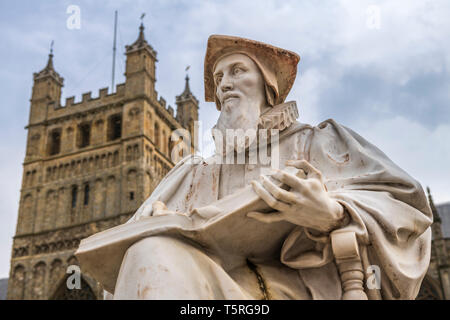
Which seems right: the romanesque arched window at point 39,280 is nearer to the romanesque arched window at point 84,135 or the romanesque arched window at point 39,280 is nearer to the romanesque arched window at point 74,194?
the romanesque arched window at point 74,194

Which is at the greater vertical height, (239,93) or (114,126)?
(114,126)

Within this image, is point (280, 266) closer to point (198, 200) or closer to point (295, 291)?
point (295, 291)

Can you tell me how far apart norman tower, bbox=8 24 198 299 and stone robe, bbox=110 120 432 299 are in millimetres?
23663

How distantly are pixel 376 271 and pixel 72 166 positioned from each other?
27.8 metres

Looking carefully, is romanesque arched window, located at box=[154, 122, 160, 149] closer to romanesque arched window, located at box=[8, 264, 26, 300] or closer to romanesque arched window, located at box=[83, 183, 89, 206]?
romanesque arched window, located at box=[83, 183, 89, 206]

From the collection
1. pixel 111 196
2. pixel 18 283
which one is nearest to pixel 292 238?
pixel 111 196

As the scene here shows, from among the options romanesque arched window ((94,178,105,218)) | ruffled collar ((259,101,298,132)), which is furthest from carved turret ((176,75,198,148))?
ruffled collar ((259,101,298,132))

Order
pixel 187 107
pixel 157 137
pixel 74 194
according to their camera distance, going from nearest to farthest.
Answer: pixel 74 194, pixel 157 137, pixel 187 107

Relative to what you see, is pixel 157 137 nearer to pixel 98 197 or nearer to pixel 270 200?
pixel 98 197

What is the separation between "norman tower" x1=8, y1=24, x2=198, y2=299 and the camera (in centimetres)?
2603

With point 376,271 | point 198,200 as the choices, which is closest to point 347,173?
point 376,271

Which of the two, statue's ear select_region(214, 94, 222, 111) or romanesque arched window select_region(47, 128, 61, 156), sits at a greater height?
romanesque arched window select_region(47, 128, 61, 156)

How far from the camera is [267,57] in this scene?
1970mm

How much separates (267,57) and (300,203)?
72 centimetres
